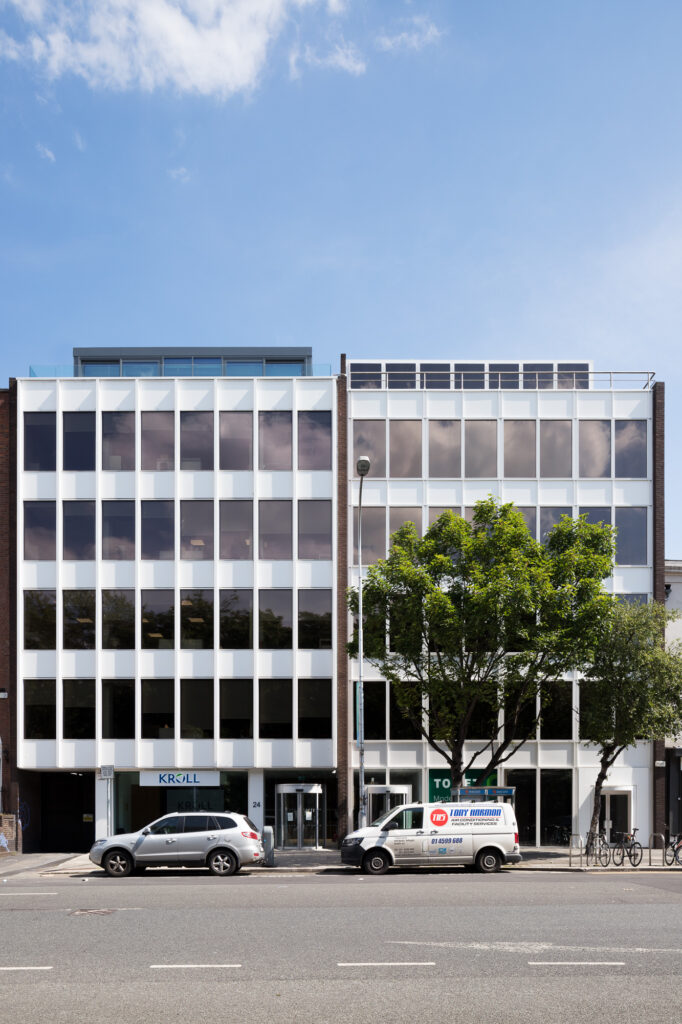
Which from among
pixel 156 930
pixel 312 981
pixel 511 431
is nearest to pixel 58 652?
pixel 511 431

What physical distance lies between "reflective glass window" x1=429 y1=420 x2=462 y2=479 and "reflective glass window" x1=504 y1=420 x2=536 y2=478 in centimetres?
177

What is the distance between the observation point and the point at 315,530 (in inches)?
1468

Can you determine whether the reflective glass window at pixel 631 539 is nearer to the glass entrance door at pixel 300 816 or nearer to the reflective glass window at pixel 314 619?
the reflective glass window at pixel 314 619

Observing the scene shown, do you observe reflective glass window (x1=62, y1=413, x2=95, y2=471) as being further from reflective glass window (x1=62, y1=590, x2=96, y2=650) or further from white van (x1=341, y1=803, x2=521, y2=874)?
white van (x1=341, y1=803, x2=521, y2=874)

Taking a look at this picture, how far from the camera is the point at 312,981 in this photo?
35.6 feet

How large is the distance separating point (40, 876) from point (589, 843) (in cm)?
1525

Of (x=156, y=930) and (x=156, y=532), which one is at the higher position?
(x=156, y=532)

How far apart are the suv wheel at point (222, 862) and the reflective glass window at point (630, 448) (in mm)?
20390

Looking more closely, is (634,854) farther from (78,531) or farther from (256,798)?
(78,531)

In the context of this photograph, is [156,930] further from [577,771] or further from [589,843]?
[577,771]

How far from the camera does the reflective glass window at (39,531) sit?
3697 cm

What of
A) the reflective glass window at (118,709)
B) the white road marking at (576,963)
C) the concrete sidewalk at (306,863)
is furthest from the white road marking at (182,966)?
the reflective glass window at (118,709)

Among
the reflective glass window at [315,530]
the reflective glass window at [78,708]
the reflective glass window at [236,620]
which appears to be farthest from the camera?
the reflective glass window at [315,530]

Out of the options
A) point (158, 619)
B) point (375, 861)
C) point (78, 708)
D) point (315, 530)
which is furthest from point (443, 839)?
point (78, 708)
